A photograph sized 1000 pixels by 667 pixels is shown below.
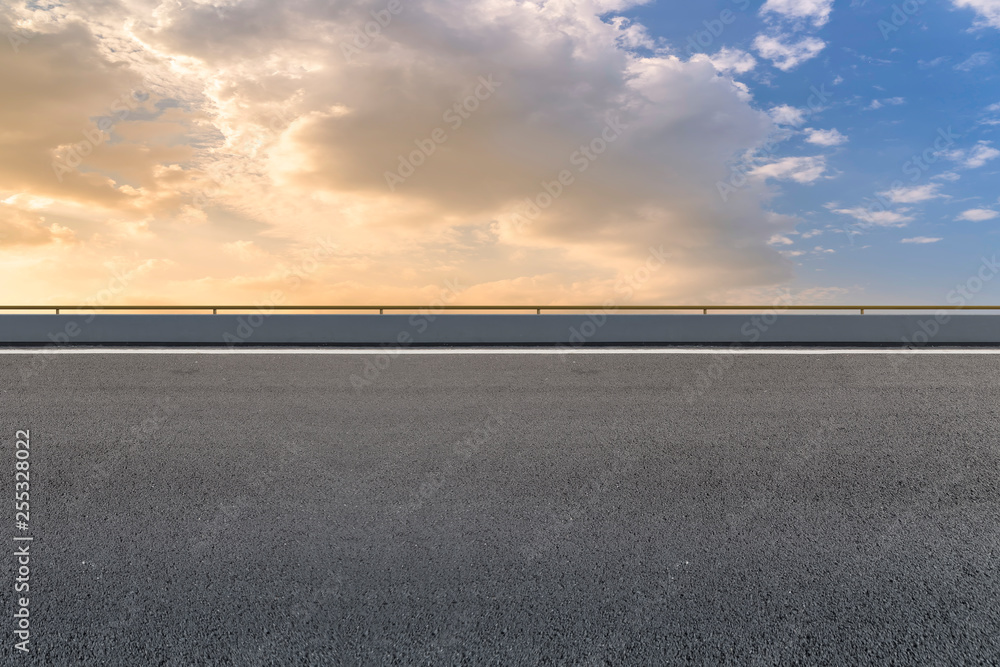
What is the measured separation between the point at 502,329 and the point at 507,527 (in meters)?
9.87

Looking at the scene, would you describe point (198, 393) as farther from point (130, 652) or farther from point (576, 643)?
point (576, 643)

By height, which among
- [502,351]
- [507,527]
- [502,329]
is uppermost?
[502,329]

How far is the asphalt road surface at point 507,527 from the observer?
311 centimetres

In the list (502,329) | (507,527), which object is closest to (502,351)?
(502,329)

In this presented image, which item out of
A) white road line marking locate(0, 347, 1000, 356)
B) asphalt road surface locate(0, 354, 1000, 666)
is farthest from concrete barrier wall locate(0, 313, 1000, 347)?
asphalt road surface locate(0, 354, 1000, 666)

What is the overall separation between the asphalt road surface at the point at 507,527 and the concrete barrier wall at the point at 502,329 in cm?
546

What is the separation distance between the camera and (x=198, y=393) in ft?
27.9

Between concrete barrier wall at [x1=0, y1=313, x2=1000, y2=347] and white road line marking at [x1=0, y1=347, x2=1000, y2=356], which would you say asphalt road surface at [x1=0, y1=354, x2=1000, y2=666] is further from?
concrete barrier wall at [x1=0, y1=313, x2=1000, y2=347]

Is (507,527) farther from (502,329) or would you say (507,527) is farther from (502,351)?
(502,329)

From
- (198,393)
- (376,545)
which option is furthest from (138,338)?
(376,545)

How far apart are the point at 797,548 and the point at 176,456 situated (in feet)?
18.5

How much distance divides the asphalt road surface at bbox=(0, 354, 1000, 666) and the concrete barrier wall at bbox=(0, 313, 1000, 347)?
215 inches

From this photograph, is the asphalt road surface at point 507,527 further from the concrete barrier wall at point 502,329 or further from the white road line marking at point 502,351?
the concrete barrier wall at point 502,329

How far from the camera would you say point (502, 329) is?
14078mm
